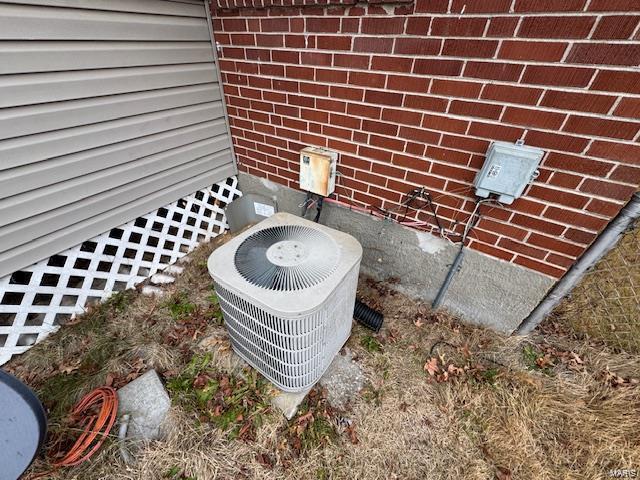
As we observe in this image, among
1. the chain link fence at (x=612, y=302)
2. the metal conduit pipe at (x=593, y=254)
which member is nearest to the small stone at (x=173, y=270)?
the metal conduit pipe at (x=593, y=254)

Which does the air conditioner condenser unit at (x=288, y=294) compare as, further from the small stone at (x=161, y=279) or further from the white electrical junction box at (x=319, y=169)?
the small stone at (x=161, y=279)

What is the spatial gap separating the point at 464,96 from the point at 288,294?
1538 mm

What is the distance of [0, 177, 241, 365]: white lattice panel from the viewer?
2031 mm

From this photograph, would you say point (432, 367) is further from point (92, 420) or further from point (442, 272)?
point (92, 420)

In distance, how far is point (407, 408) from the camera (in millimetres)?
1850

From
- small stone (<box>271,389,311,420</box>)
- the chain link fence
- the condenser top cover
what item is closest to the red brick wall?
the chain link fence

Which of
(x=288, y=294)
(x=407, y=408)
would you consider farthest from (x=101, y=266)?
(x=407, y=408)

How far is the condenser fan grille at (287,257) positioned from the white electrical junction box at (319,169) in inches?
23.7

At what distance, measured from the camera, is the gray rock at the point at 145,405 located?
1.74 meters

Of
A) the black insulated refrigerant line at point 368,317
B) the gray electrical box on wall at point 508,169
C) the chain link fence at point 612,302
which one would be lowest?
the black insulated refrigerant line at point 368,317

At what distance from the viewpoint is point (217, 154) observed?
2934 mm

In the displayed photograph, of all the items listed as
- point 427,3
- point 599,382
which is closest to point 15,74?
point 427,3

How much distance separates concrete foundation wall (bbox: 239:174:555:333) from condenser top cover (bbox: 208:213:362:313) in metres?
0.71

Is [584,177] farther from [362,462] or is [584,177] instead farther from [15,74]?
[15,74]
